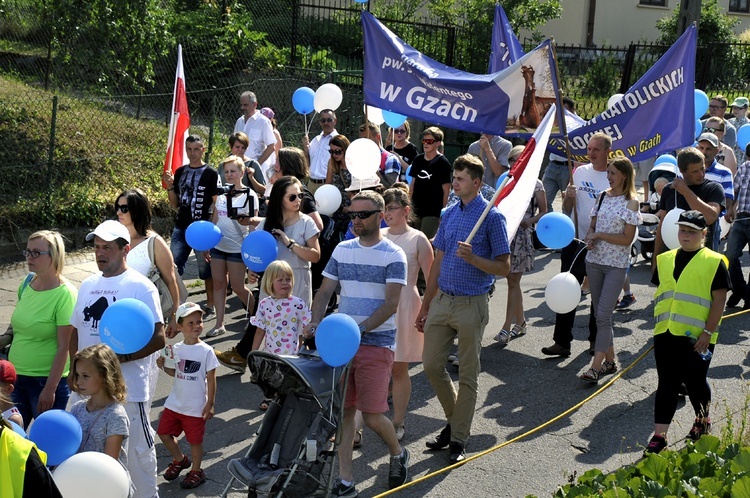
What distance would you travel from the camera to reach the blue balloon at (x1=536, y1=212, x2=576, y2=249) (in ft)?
26.9

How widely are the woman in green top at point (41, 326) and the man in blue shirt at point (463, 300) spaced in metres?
2.44

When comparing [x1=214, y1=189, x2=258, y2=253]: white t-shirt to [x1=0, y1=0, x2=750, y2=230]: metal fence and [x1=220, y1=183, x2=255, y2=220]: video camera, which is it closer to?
[x1=220, y1=183, x2=255, y2=220]: video camera

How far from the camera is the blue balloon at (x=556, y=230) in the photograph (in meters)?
8.20

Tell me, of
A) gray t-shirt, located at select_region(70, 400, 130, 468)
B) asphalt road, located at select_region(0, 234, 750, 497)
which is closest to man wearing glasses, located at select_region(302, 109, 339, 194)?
asphalt road, located at select_region(0, 234, 750, 497)

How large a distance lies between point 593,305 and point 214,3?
1143 centimetres

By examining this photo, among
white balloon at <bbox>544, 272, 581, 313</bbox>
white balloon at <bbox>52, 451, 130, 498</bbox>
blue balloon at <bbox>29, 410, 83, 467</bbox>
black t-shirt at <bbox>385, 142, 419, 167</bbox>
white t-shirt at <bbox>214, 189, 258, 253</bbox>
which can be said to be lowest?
white balloon at <bbox>52, 451, 130, 498</bbox>

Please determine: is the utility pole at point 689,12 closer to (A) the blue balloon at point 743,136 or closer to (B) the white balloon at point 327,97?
(A) the blue balloon at point 743,136

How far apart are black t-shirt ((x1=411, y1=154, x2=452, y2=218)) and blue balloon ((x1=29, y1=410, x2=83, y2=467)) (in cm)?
547

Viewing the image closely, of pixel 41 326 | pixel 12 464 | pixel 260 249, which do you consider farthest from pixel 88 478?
pixel 260 249

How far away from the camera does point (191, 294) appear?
10688 millimetres

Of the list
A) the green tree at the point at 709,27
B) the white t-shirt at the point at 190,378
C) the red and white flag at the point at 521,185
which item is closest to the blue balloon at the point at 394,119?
the red and white flag at the point at 521,185

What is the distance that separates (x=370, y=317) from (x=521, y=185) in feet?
5.46

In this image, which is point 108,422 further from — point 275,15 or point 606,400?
point 275,15

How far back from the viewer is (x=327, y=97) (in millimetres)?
11938
